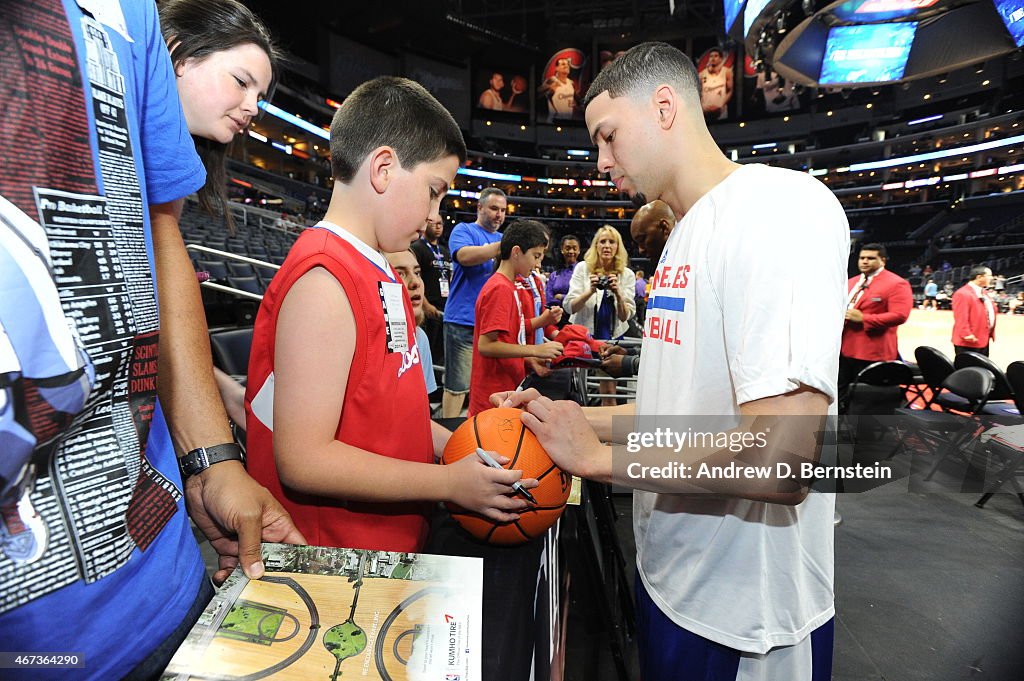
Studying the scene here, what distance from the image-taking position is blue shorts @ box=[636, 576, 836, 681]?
126cm

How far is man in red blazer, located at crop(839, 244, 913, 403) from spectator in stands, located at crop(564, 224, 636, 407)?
2637 mm

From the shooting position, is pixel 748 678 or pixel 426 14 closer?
pixel 748 678

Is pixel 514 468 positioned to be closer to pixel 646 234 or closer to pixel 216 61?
pixel 216 61

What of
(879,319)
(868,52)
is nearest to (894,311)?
(879,319)

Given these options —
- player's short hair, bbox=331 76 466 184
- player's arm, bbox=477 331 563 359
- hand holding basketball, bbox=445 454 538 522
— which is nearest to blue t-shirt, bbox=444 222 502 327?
player's arm, bbox=477 331 563 359

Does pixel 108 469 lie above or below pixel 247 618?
above

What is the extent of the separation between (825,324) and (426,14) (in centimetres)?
3035

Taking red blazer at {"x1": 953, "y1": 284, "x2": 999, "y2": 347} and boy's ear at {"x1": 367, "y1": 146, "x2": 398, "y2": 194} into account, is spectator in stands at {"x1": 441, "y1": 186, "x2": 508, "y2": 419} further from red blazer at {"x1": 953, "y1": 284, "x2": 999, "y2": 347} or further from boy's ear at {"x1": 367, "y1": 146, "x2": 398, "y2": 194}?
red blazer at {"x1": 953, "y1": 284, "x2": 999, "y2": 347}

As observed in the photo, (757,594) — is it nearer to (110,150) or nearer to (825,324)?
(825,324)

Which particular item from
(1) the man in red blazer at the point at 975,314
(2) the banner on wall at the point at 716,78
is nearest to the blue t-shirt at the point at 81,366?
(1) the man in red blazer at the point at 975,314

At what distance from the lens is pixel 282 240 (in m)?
20.5

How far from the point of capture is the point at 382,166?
130 cm

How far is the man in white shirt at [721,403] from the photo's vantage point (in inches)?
41.9

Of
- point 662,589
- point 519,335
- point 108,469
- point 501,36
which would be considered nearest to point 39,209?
point 108,469
